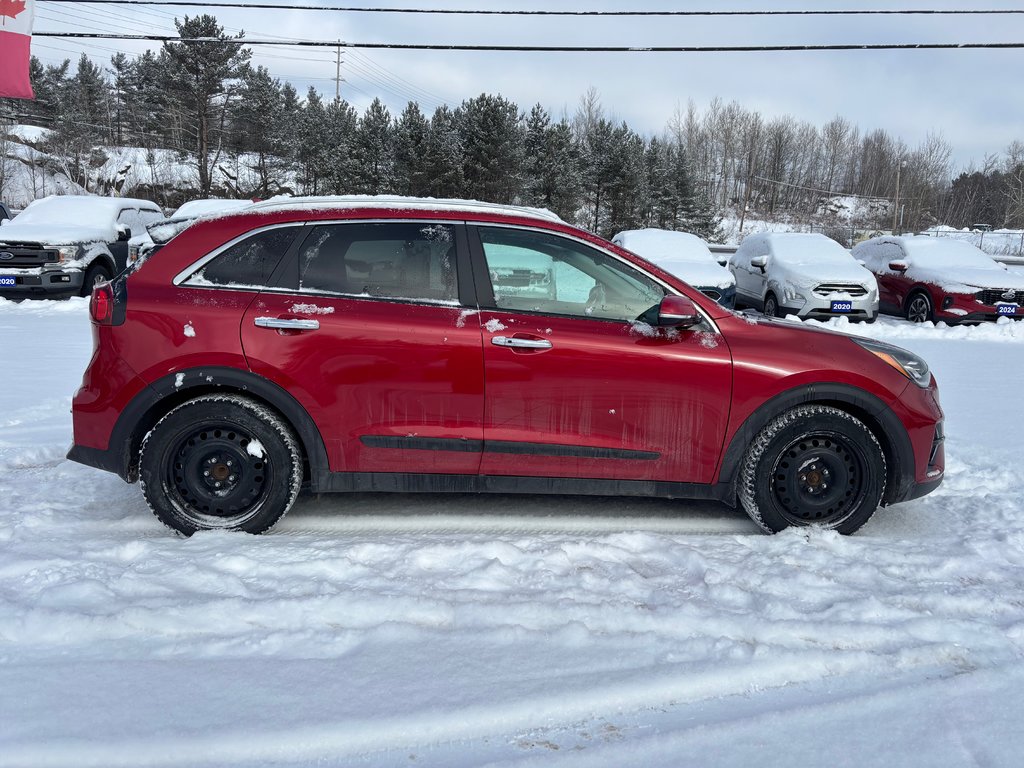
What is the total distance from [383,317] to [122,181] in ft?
176

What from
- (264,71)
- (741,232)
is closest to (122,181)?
(264,71)

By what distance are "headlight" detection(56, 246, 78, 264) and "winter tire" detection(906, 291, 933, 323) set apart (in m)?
14.6

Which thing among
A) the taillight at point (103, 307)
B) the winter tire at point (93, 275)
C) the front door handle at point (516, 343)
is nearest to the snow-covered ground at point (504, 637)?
the front door handle at point (516, 343)

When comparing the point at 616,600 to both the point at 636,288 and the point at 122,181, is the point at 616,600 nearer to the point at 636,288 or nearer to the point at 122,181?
the point at 636,288

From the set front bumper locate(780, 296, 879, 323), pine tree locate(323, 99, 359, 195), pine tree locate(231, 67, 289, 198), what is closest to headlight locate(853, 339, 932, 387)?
front bumper locate(780, 296, 879, 323)

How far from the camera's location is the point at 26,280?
473 inches

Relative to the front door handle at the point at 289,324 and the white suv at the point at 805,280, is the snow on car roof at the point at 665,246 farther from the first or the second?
the front door handle at the point at 289,324

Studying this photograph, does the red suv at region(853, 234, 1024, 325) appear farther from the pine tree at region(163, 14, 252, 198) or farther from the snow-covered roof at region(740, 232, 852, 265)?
the pine tree at region(163, 14, 252, 198)

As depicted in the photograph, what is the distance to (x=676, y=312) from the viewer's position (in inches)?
136

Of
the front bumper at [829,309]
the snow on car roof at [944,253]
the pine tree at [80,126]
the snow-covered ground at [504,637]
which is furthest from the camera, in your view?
the pine tree at [80,126]

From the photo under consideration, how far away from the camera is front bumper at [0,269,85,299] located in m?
12.0

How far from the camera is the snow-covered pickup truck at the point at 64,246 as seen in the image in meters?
12.0

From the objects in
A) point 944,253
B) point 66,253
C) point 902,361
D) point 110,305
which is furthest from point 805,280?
point 66,253

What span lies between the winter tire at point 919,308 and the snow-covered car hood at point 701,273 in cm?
346
